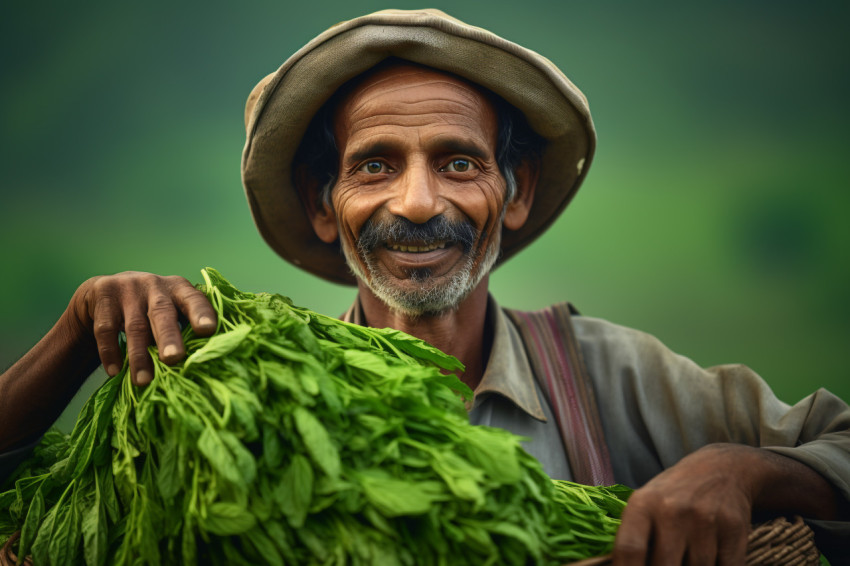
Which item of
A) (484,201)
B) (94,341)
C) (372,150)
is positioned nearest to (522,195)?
(484,201)

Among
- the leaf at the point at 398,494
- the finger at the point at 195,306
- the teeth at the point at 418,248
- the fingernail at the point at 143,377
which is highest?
the teeth at the point at 418,248

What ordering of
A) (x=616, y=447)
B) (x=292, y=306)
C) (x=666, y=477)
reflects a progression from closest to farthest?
(x=666, y=477)
(x=292, y=306)
(x=616, y=447)

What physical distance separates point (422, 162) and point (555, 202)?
2.26 ft

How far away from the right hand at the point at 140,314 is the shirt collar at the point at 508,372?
36.0 inches

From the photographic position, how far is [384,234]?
5.86 feet

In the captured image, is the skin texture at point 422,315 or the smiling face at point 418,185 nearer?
A: the skin texture at point 422,315

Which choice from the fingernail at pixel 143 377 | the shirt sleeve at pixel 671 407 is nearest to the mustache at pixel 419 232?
the shirt sleeve at pixel 671 407

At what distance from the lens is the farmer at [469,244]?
1.49 metres

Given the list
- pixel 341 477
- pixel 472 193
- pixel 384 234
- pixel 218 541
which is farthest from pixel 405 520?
pixel 472 193

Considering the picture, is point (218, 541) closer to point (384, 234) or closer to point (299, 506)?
point (299, 506)

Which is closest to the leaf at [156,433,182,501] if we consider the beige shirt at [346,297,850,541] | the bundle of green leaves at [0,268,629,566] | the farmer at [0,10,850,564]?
the bundle of green leaves at [0,268,629,566]

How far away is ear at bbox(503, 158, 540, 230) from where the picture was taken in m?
2.09

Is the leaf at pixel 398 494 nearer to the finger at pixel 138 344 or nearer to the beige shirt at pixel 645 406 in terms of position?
the finger at pixel 138 344

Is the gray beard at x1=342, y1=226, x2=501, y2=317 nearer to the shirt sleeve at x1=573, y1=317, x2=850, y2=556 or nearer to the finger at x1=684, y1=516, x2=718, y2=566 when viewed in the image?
the shirt sleeve at x1=573, y1=317, x2=850, y2=556
